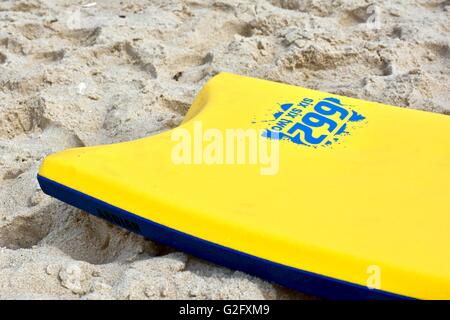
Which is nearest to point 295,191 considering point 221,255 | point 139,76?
point 221,255

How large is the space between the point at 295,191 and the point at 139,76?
867mm

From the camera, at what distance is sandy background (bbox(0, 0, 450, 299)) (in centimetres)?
123

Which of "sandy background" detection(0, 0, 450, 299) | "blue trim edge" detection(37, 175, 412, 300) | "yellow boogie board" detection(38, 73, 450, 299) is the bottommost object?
"sandy background" detection(0, 0, 450, 299)

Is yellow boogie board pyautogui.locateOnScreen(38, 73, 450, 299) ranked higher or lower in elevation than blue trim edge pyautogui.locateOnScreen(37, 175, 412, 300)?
higher

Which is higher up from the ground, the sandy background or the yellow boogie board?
the yellow boogie board

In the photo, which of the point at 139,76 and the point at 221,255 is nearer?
the point at 221,255

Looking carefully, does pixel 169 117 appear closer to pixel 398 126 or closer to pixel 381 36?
pixel 398 126

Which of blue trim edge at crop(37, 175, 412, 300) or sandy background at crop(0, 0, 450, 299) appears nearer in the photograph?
blue trim edge at crop(37, 175, 412, 300)

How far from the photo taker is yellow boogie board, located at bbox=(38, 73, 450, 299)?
44.9 inches

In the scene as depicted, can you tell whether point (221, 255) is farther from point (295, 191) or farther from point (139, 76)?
point (139, 76)

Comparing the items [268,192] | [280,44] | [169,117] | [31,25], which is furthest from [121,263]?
[31,25]

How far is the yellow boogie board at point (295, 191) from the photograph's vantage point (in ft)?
3.74

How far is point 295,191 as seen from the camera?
128 cm
